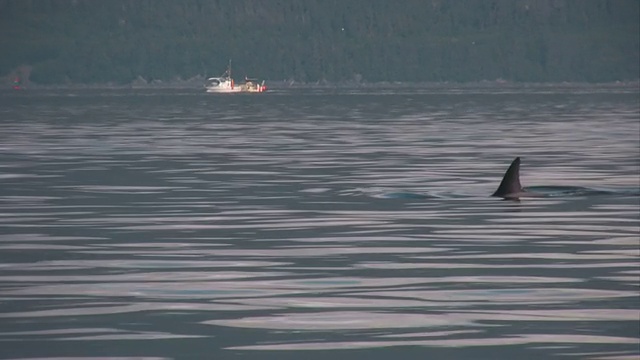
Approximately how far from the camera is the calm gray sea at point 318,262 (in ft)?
55.6

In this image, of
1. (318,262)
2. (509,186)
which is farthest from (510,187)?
(318,262)

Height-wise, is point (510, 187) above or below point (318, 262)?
below

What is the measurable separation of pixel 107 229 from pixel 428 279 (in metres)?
8.45

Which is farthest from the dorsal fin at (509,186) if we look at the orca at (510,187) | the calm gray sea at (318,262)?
the calm gray sea at (318,262)

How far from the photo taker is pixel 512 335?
1711cm

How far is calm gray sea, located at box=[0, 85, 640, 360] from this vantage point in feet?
55.6

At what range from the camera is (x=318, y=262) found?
2352 cm

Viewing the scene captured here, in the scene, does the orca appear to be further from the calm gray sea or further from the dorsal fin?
the calm gray sea

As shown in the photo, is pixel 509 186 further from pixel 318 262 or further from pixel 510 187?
pixel 318 262

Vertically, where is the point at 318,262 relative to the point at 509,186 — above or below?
above

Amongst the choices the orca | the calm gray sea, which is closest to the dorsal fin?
the orca

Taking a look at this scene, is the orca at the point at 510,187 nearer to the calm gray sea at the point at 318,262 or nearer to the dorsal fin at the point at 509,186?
the dorsal fin at the point at 509,186

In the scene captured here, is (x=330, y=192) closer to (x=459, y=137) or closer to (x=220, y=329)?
(x=220, y=329)

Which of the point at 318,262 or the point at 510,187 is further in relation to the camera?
the point at 510,187
